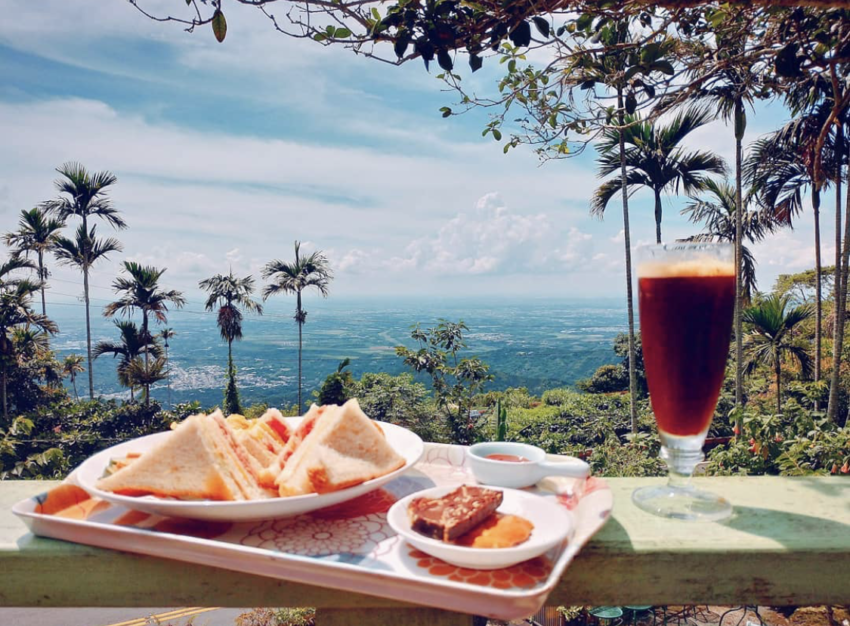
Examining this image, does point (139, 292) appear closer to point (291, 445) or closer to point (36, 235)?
point (36, 235)

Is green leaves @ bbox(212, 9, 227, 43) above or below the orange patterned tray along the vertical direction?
above

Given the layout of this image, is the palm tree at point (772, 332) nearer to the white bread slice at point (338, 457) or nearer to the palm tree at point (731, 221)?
the palm tree at point (731, 221)

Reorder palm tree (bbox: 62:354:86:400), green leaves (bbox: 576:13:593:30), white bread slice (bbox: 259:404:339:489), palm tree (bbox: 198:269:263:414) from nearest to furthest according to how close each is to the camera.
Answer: white bread slice (bbox: 259:404:339:489), green leaves (bbox: 576:13:593:30), palm tree (bbox: 62:354:86:400), palm tree (bbox: 198:269:263:414)

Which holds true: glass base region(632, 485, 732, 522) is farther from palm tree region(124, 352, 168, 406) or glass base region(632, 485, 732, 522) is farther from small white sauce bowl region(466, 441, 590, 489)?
palm tree region(124, 352, 168, 406)

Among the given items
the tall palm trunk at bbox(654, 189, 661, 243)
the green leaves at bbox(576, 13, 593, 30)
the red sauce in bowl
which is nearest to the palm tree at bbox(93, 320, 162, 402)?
the tall palm trunk at bbox(654, 189, 661, 243)

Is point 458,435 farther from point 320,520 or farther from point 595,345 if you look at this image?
point 595,345

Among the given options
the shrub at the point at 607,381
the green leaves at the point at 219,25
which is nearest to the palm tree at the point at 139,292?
the shrub at the point at 607,381

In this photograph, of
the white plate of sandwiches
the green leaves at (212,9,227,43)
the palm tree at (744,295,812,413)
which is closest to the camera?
the white plate of sandwiches

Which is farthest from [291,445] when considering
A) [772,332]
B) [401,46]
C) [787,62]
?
[772,332]
